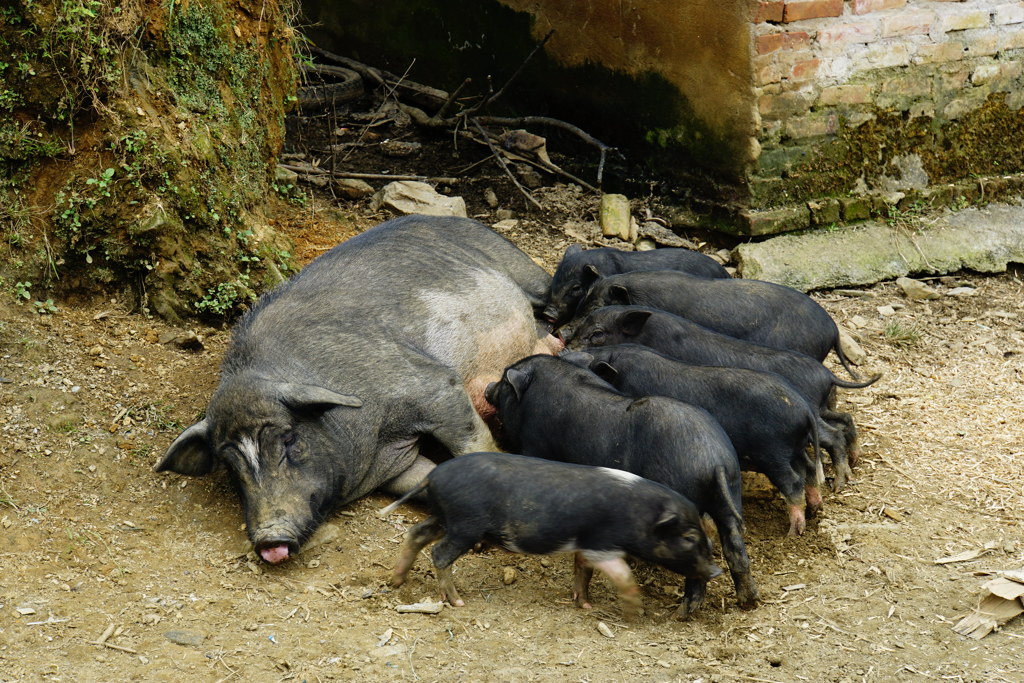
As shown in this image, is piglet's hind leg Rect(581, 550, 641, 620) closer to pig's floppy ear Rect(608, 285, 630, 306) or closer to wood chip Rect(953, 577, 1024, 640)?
wood chip Rect(953, 577, 1024, 640)

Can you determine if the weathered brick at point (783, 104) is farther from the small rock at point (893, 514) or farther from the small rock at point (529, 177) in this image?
the small rock at point (893, 514)

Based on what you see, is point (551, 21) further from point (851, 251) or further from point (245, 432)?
point (245, 432)

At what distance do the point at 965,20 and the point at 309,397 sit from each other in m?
5.18

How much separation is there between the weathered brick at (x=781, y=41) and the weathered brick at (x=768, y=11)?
0.09 m

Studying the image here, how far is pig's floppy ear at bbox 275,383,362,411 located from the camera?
174 inches

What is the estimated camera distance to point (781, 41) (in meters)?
6.68

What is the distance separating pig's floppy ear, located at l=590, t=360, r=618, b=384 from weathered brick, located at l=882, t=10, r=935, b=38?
3575 millimetres

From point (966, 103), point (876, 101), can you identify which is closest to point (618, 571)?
point (876, 101)

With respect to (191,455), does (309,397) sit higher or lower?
higher

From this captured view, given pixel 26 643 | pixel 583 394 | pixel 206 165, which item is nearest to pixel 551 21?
pixel 206 165

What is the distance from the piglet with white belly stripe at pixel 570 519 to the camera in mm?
3752

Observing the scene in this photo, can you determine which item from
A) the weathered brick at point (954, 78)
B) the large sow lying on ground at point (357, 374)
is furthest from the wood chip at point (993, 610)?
the weathered brick at point (954, 78)

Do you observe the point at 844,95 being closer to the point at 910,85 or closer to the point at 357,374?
the point at 910,85

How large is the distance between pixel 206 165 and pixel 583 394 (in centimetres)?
251
